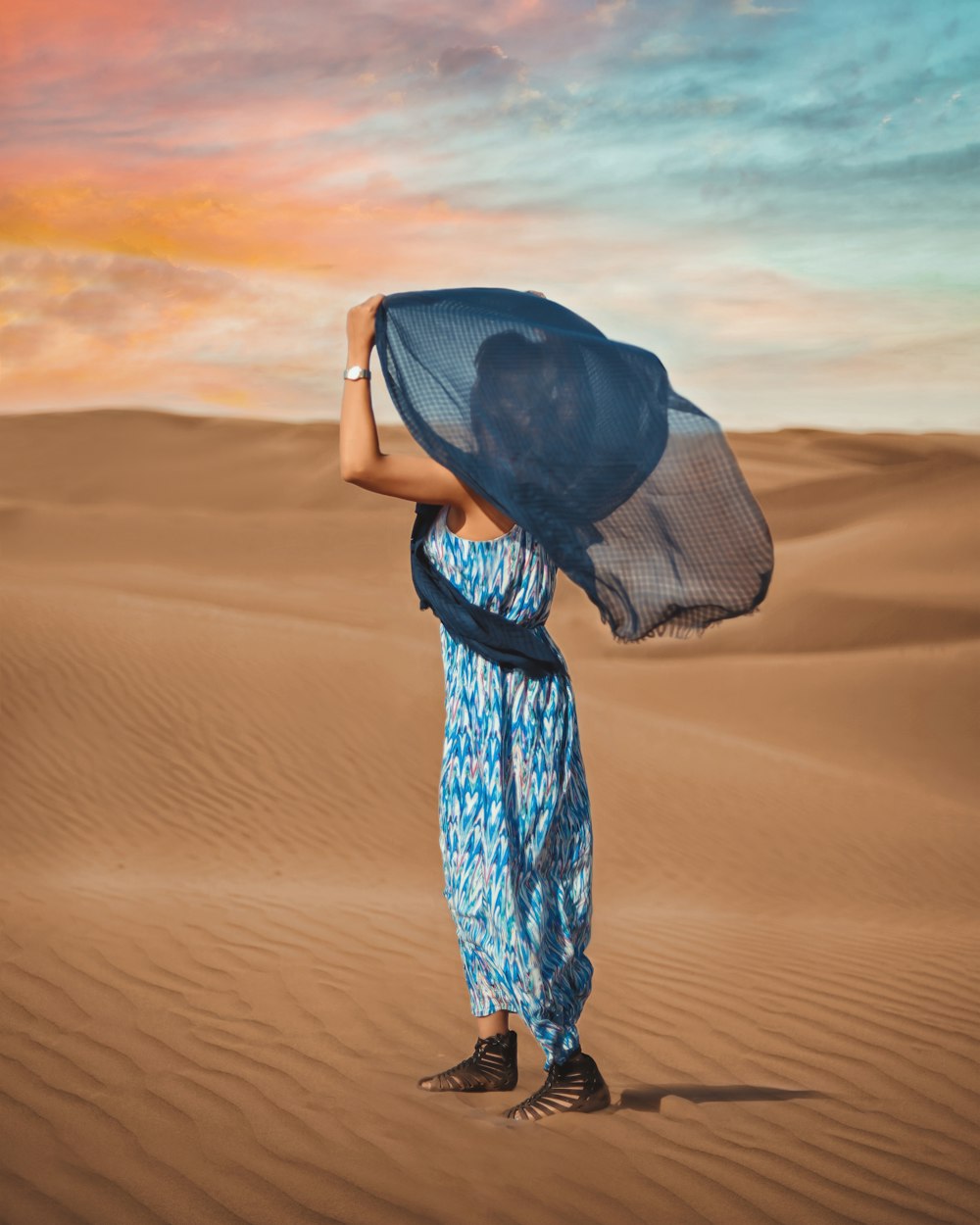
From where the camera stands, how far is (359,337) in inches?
156

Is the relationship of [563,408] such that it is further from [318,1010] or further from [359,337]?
[318,1010]

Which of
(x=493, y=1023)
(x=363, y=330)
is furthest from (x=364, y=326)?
(x=493, y=1023)

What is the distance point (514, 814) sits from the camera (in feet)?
13.4

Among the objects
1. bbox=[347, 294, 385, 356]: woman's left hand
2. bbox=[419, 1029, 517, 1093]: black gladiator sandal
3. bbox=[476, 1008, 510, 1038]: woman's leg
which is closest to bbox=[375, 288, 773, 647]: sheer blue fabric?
bbox=[347, 294, 385, 356]: woman's left hand

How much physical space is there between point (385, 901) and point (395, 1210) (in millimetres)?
5358

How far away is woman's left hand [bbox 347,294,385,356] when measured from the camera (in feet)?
13.0

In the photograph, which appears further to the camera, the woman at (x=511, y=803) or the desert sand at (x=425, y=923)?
the woman at (x=511, y=803)

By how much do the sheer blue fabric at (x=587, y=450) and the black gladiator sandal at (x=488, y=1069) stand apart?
A: 5.05ft

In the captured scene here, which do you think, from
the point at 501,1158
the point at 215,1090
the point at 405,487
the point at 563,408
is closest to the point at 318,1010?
the point at 215,1090

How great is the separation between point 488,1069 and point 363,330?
258cm

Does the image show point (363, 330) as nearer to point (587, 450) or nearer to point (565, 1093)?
point (587, 450)

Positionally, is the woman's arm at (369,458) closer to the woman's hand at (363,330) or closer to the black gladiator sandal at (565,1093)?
the woman's hand at (363,330)

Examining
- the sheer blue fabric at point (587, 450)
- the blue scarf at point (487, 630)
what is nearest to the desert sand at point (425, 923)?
the blue scarf at point (487, 630)

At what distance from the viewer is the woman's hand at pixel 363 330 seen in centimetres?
397
